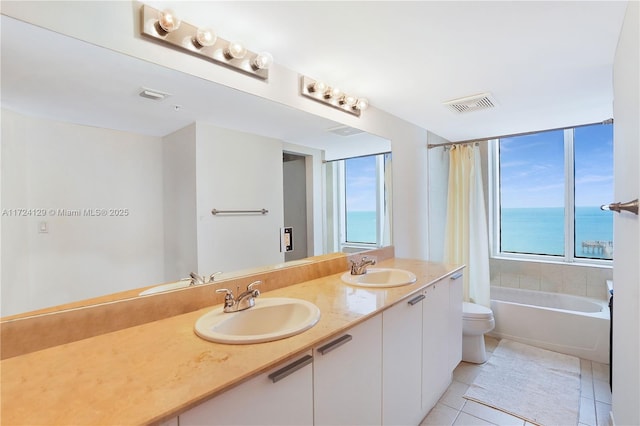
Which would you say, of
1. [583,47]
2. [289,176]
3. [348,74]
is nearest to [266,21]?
[348,74]

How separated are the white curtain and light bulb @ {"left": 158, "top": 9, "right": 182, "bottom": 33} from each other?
3.03 metres

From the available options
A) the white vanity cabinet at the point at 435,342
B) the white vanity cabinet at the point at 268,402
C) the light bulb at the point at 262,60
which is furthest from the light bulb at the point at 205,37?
the white vanity cabinet at the point at 435,342

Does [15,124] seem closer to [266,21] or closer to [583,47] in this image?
[266,21]

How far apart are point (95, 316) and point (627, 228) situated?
2.16 m

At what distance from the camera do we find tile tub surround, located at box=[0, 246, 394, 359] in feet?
2.99

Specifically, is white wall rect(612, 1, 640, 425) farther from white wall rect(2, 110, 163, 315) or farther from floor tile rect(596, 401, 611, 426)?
white wall rect(2, 110, 163, 315)

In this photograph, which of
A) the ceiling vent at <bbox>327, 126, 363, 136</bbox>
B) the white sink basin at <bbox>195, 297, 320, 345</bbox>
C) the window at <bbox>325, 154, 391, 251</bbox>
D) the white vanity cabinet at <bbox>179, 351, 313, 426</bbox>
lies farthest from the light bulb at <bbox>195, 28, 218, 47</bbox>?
the white vanity cabinet at <bbox>179, 351, 313, 426</bbox>

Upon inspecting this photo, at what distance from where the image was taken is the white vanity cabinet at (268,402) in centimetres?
75

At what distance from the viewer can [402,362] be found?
1522 millimetres

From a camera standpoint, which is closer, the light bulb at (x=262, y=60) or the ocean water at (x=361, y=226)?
the light bulb at (x=262, y=60)

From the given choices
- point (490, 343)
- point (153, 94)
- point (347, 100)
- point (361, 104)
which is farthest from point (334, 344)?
point (490, 343)

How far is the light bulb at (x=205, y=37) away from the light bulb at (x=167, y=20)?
108 millimetres

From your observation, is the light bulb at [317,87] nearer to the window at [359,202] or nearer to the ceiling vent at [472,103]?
the window at [359,202]

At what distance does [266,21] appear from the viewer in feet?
4.27
